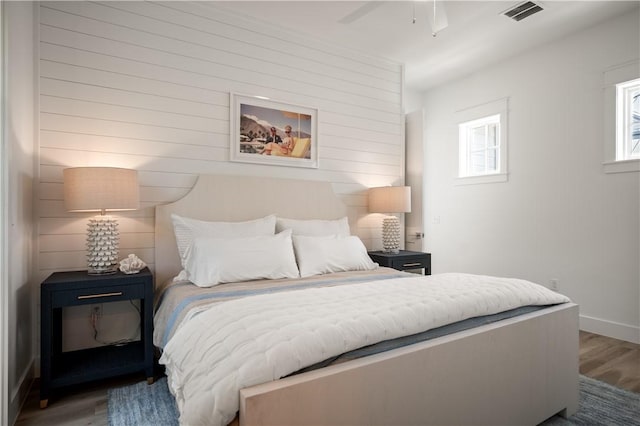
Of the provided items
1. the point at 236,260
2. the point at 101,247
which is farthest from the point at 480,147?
the point at 101,247

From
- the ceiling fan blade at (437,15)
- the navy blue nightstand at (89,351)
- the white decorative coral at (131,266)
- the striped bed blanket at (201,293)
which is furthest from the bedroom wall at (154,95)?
the ceiling fan blade at (437,15)

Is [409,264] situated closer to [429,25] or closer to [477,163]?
[477,163]

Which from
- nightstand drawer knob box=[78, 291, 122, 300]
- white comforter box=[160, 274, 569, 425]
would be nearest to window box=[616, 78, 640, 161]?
white comforter box=[160, 274, 569, 425]

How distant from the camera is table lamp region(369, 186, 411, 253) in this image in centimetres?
361

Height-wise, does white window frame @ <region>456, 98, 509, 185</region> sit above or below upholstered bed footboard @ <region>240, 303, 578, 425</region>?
A: above

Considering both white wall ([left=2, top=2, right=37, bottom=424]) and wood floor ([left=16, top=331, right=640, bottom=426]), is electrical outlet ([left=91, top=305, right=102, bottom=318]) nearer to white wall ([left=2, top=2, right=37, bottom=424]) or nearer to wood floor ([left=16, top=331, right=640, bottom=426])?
white wall ([left=2, top=2, right=37, bottom=424])

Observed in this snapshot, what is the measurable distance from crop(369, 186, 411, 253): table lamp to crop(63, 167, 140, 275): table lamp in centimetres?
222

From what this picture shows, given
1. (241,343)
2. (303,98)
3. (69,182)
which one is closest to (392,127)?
(303,98)

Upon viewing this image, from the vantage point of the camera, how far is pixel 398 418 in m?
1.31

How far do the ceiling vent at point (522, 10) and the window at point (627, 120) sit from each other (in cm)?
104

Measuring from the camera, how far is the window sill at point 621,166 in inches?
121

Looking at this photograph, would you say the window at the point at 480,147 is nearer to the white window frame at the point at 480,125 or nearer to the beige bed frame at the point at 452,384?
the white window frame at the point at 480,125

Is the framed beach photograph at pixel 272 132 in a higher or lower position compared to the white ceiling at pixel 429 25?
lower

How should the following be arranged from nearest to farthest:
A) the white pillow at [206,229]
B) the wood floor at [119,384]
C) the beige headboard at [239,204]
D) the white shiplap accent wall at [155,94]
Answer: the wood floor at [119,384], the white shiplap accent wall at [155,94], the white pillow at [206,229], the beige headboard at [239,204]
